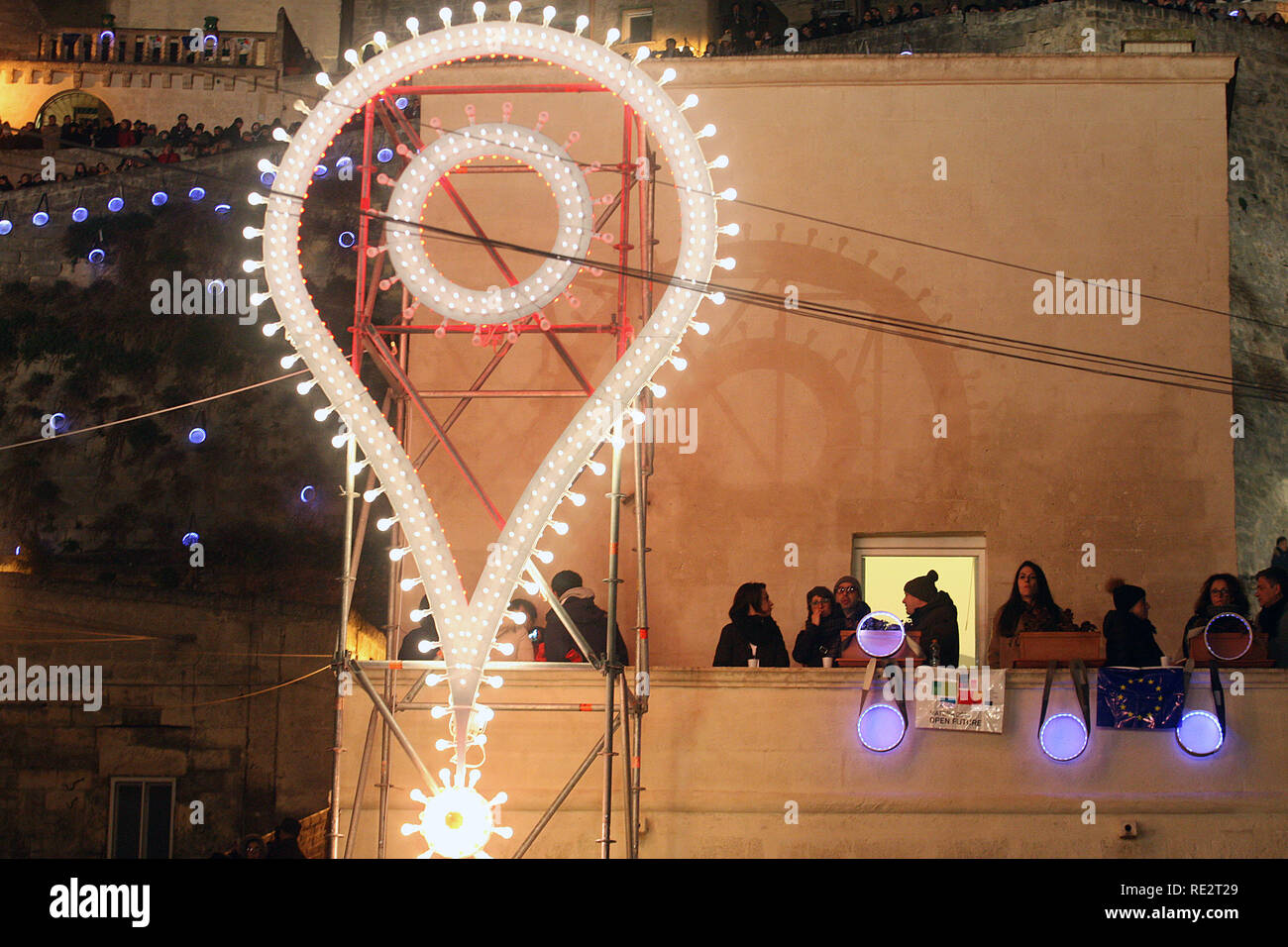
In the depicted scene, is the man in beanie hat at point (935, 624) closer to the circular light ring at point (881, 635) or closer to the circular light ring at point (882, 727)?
the circular light ring at point (881, 635)

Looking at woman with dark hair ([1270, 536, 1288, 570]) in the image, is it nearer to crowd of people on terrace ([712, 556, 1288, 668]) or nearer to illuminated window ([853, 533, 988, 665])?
crowd of people on terrace ([712, 556, 1288, 668])

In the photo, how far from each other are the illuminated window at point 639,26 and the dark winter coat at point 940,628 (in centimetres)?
2797

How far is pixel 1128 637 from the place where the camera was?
14008mm

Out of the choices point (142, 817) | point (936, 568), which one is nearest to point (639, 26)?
point (936, 568)

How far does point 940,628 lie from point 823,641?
1074 mm

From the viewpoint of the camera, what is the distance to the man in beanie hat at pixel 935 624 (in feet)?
46.0

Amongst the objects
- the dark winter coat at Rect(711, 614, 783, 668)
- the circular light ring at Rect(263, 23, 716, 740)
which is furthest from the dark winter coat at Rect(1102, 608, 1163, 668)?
the circular light ring at Rect(263, 23, 716, 740)

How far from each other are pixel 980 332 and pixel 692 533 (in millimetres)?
4002

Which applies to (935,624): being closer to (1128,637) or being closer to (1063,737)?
(1063,737)

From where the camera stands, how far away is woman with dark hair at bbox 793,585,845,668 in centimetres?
1438

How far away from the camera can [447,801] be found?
41.1ft

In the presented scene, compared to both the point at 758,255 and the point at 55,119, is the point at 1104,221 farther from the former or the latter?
the point at 55,119
